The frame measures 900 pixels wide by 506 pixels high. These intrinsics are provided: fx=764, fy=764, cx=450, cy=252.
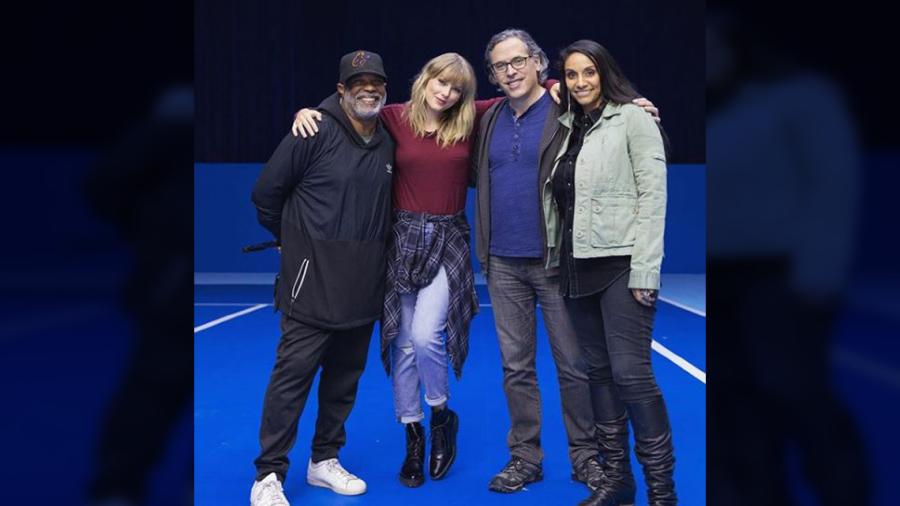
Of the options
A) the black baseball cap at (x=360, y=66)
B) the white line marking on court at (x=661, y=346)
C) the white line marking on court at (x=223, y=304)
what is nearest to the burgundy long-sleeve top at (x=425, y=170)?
the black baseball cap at (x=360, y=66)

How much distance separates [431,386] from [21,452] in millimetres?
2493

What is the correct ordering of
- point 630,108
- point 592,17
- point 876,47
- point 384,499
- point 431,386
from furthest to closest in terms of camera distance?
point 592,17 → point 431,386 → point 384,499 → point 630,108 → point 876,47

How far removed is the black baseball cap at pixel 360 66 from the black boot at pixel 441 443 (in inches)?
52.4

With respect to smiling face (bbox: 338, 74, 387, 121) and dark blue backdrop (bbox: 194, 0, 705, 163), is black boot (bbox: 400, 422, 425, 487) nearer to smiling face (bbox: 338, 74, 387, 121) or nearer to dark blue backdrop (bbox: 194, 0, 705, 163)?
smiling face (bbox: 338, 74, 387, 121)

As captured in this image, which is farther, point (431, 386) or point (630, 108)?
point (431, 386)

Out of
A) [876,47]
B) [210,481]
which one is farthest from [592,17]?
[876,47]

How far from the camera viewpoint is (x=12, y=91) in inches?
19.3

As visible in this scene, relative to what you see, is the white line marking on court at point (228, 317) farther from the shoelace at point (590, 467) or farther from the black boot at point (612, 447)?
the black boot at point (612, 447)

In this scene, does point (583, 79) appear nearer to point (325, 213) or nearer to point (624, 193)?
point (624, 193)

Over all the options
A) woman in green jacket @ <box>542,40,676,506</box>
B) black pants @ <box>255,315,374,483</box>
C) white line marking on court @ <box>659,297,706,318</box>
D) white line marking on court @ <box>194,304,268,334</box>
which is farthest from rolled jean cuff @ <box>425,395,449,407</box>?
white line marking on court @ <box>659,297,706,318</box>

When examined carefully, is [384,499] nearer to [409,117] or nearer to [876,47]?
[409,117]

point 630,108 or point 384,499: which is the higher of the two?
point 630,108

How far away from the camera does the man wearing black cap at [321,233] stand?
2.62 meters

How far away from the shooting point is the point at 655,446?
231 centimetres
